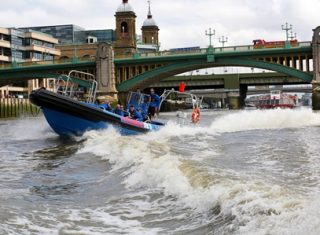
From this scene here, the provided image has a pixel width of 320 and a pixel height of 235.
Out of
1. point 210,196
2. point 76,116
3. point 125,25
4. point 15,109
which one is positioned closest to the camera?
point 210,196

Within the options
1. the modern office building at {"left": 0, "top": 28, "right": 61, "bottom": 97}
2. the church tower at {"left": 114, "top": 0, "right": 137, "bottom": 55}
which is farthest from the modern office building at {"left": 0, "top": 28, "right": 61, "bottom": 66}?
the church tower at {"left": 114, "top": 0, "right": 137, "bottom": 55}

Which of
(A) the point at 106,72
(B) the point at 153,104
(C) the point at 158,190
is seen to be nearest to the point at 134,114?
(B) the point at 153,104

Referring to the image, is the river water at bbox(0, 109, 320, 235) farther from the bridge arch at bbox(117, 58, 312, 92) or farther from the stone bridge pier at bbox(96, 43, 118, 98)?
the stone bridge pier at bbox(96, 43, 118, 98)

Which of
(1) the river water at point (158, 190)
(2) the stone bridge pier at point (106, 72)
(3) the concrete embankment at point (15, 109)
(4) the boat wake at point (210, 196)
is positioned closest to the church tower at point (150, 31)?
(3) the concrete embankment at point (15, 109)

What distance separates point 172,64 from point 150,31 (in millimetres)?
103771

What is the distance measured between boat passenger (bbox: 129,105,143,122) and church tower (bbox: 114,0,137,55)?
4209 inches

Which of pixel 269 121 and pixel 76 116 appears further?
pixel 269 121

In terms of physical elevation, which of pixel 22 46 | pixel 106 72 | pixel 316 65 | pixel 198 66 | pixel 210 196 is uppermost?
pixel 22 46

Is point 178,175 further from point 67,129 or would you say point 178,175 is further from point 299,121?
point 299,121

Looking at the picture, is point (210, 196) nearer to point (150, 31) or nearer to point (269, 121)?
point (269, 121)

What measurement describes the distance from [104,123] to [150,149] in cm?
597

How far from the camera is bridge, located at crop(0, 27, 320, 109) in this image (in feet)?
198

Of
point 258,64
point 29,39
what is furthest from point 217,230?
point 29,39

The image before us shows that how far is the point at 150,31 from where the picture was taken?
165625 mm
